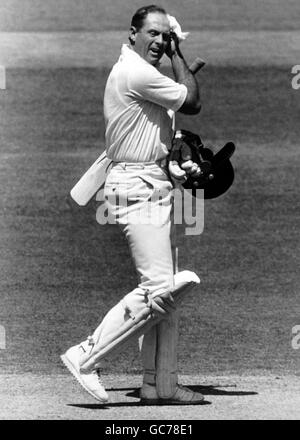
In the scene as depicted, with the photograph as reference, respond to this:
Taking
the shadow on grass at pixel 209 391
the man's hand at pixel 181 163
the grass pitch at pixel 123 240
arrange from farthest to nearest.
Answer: the grass pitch at pixel 123 240 → the shadow on grass at pixel 209 391 → the man's hand at pixel 181 163

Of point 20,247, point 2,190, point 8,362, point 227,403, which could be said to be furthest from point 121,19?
point 227,403

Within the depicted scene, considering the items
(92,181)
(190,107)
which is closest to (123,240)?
(92,181)

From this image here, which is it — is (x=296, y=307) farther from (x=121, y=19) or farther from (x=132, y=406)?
(x=121, y=19)

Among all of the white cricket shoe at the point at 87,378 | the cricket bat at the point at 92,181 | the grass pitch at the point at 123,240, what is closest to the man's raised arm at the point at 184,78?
the cricket bat at the point at 92,181

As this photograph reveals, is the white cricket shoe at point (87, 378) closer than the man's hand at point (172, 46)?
Yes

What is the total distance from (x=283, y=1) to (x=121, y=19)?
3.87 meters

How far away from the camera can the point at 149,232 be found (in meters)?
6.69

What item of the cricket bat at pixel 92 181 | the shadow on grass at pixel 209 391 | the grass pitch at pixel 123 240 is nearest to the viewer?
the cricket bat at pixel 92 181

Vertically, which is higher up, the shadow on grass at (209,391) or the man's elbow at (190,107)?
the man's elbow at (190,107)

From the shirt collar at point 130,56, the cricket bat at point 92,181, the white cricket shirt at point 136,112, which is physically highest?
the shirt collar at point 130,56

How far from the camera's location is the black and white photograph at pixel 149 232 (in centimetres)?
674

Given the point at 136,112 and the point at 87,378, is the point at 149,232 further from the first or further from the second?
the point at 87,378

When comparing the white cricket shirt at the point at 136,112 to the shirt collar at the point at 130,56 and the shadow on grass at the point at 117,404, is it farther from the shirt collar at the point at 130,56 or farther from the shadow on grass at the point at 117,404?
the shadow on grass at the point at 117,404
